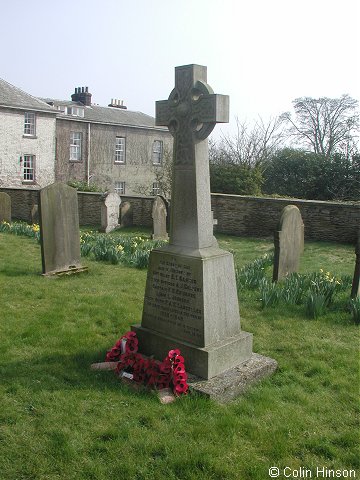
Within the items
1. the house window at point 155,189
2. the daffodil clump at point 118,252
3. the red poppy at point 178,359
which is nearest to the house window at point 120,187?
the house window at point 155,189

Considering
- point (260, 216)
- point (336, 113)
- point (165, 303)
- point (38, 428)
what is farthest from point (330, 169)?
point (38, 428)

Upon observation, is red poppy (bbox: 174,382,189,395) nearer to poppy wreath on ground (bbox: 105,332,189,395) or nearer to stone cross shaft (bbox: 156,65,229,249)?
poppy wreath on ground (bbox: 105,332,189,395)

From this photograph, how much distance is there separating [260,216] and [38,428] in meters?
13.7

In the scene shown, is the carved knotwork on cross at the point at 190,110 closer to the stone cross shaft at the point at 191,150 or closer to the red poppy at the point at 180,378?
the stone cross shaft at the point at 191,150

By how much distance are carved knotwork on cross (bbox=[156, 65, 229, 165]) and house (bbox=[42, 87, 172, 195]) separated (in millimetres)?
26730

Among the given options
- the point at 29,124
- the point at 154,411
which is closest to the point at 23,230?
the point at 154,411

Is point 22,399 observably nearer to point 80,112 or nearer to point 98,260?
point 98,260

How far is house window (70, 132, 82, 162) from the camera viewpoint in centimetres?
3200

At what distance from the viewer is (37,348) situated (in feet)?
→ 18.0

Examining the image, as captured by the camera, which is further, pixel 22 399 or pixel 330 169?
pixel 330 169

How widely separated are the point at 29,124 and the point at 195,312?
27073 millimetres

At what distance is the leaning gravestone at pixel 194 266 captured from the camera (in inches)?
187

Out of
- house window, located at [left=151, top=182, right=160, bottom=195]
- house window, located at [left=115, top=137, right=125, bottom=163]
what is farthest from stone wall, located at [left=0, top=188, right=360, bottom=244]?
house window, located at [left=115, top=137, right=125, bottom=163]

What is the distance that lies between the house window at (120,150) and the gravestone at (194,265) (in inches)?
1167
